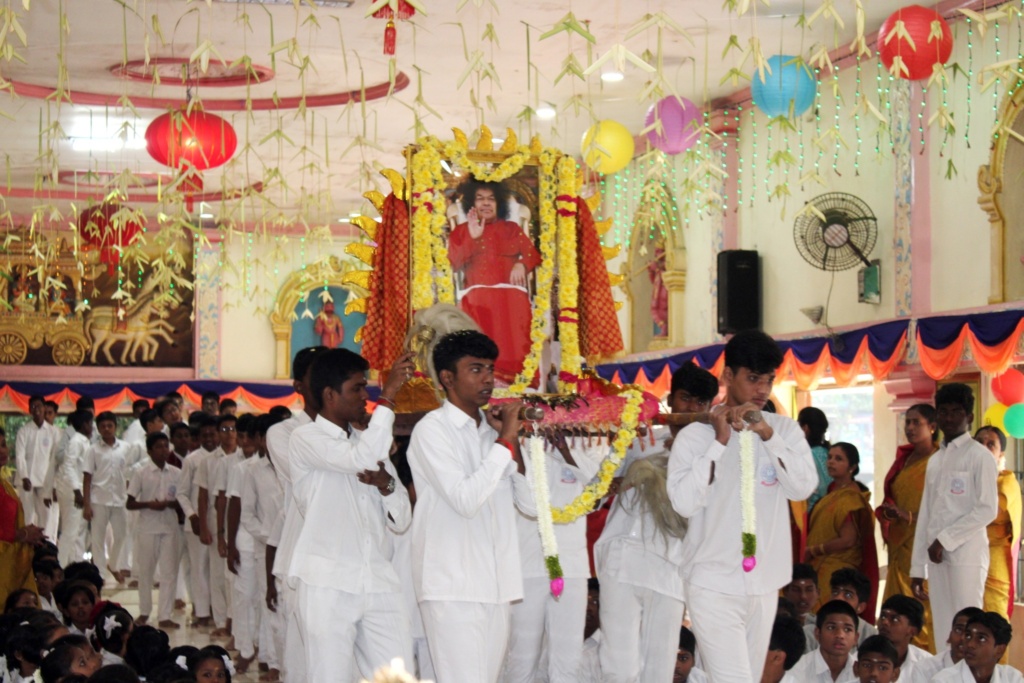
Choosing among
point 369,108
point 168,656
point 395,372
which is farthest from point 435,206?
point 369,108

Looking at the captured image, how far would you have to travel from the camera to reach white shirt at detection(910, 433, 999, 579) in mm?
7875

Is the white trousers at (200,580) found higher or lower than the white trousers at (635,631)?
lower

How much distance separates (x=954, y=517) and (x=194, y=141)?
265 inches

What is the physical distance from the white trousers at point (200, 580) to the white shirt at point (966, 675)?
7.29 metres

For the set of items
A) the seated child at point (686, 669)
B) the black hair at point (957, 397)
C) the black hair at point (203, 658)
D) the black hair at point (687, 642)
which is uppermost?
the black hair at point (957, 397)

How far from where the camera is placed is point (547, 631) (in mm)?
6637

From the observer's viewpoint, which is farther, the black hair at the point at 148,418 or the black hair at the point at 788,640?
the black hair at the point at 148,418

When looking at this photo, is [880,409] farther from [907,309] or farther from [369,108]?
[369,108]

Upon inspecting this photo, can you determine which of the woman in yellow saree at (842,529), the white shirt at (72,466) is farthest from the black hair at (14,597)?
the white shirt at (72,466)

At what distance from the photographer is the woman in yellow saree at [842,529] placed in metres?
8.62

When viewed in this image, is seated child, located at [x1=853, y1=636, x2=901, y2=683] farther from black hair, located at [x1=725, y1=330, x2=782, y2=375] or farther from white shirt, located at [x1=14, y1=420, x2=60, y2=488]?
white shirt, located at [x1=14, y1=420, x2=60, y2=488]

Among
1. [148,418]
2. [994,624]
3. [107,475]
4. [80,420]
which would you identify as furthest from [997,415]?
[80,420]

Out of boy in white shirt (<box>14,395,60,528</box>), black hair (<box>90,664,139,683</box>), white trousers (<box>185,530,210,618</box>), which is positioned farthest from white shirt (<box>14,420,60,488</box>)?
black hair (<box>90,664,139,683</box>)

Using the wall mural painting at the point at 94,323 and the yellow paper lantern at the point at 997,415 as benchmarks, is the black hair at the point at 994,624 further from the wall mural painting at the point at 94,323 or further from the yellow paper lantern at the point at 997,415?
the wall mural painting at the point at 94,323
